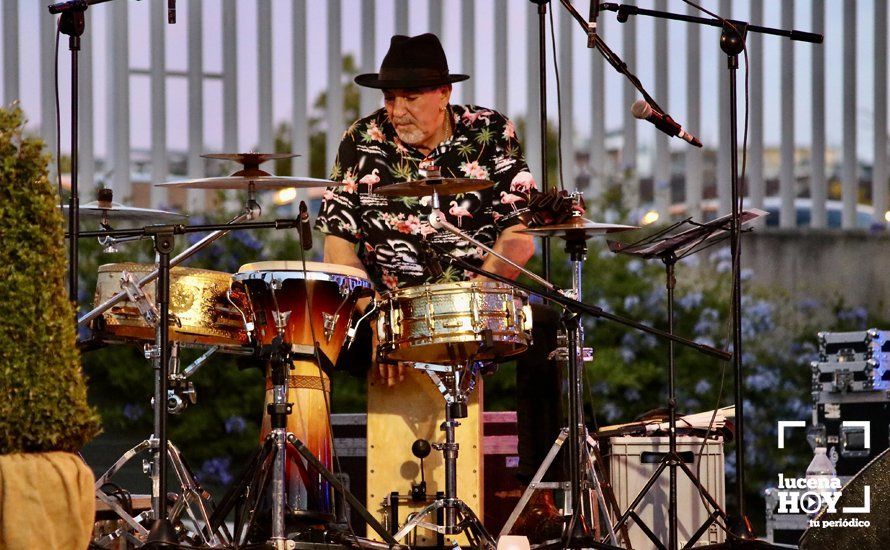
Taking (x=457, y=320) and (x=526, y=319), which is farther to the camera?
(x=526, y=319)

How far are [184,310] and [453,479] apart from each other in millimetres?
1180

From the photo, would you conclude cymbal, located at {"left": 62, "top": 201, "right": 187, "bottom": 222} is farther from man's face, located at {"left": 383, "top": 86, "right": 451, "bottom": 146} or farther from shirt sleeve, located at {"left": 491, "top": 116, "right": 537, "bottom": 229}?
shirt sleeve, located at {"left": 491, "top": 116, "right": 537, "bottom": 229}

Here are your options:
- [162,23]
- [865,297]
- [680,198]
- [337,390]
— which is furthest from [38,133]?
[865,297]

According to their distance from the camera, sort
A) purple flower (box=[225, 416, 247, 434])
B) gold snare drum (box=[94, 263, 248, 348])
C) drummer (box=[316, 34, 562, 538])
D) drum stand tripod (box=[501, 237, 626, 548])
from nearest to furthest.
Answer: drum stand tripod (box=[501, 237, 626, 548]), gold snare drum (box=[94, 263, 248, 348]), drummer (box=[316, 34, 562, 538]), purple flower (box=[225, 416, 247, 434])

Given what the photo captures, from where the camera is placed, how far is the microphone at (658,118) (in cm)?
477

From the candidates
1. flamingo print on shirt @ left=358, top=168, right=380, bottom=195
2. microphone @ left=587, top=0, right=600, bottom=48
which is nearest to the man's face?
flamingo print on shirt @ left=358, top=168, right=380, bottom=195

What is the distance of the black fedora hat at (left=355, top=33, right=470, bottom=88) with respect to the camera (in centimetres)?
575

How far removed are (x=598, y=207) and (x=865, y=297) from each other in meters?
1.89

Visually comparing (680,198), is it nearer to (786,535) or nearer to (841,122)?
(841,122)

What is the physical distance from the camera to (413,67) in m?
5.79

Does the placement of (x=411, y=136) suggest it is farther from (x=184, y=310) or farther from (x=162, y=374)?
(x=162, y=374)

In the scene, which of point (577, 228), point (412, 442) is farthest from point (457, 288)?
point (412, 442)

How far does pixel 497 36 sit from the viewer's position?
901cm

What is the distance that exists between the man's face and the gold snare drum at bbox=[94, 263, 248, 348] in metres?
1.03
